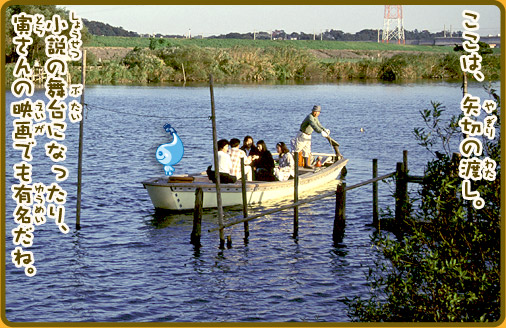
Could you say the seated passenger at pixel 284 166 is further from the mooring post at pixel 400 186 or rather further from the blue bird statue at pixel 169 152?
the mooring post at pixel 400 186

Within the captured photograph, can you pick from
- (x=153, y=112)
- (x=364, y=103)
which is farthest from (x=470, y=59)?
(x=364, y=103)

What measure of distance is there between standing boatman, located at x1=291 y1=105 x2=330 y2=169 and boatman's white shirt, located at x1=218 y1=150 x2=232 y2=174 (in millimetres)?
3874

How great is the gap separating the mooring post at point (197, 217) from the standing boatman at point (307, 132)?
6823 millimetres

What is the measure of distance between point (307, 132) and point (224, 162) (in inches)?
181

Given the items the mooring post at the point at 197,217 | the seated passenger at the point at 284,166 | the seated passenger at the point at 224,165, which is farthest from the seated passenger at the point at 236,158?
the mooring post at the point at 197,217

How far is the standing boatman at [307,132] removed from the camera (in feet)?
84.2

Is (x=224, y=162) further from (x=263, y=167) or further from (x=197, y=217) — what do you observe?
(x=197, y=217)

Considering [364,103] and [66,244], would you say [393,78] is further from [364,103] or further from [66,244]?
[66,244]

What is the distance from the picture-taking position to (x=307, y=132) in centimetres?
2636

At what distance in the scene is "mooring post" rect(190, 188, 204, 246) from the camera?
62.7 ft

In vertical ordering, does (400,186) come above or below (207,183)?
above
